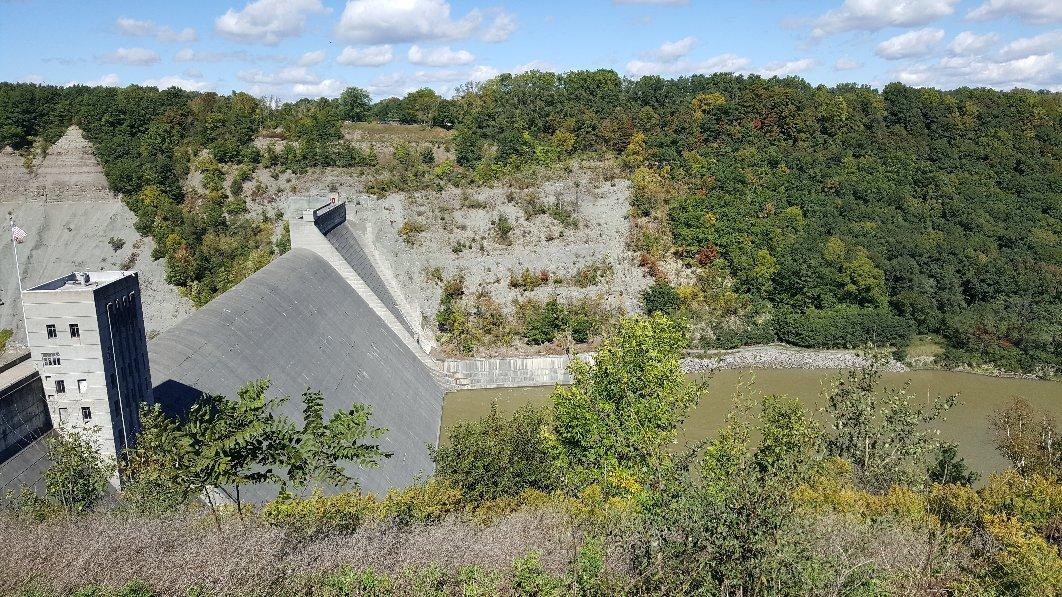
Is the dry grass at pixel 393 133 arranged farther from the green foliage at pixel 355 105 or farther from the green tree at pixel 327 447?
the green tree at pixel 327 447

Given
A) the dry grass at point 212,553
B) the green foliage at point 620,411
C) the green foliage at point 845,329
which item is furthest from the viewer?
the green foliage at point 845,329

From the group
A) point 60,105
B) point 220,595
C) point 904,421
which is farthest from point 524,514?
point 60,105

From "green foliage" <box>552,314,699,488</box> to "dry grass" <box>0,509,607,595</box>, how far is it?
5.22m

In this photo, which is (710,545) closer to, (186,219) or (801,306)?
(801,306)

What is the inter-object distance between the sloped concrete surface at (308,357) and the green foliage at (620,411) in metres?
4.26

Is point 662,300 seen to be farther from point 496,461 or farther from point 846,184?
point 496,461

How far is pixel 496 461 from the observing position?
48.4ft

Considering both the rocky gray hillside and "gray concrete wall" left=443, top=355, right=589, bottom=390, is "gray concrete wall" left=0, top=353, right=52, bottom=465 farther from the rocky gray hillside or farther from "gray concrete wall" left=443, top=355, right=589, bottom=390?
the rocky gray hillside

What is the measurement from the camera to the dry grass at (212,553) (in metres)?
7.61

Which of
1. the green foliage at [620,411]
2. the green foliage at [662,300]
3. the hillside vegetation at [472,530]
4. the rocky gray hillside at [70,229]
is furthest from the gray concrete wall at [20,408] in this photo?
the green foliage at [662,300]

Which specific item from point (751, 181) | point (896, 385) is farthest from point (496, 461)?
point (751, 181)

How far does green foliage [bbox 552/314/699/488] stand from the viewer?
1537cm

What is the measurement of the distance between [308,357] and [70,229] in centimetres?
2412

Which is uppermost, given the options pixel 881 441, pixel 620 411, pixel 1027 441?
Result: pixel 620 411
